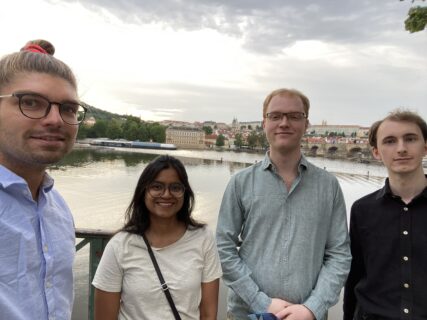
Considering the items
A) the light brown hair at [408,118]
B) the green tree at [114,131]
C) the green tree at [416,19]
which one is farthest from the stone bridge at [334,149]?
the light brown hair at [408,118]

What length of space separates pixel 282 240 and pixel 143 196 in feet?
2.50

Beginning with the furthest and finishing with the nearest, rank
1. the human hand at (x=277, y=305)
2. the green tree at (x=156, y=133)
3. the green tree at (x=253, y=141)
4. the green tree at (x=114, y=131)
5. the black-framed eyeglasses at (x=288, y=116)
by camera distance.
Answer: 1. the green tree at (x=253, y=141)
2. the green tree at (x=156, y=133)
3. the green tree at (x=114, y=131)
4. the black-framed eyeglasses at (x=288, y=116)
5. the human hand at (x=277, y=305)

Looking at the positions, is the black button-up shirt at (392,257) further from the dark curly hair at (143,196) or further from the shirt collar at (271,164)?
the dark curly hair at (143,196)

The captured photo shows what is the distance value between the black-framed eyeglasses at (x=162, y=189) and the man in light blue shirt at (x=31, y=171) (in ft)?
1.88

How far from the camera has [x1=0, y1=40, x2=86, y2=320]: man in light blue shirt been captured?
3.54 feet

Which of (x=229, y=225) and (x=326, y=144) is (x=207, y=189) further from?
(x=326, y=144)

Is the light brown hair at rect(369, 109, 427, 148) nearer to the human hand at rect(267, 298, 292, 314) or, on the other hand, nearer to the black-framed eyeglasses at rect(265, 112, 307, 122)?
the black-framed eyeglasses at rect(265, 112, 307, 122)

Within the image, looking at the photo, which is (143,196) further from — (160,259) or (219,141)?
(219,141)

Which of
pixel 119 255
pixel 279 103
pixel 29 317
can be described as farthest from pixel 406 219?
pixel 29 317

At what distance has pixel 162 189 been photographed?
1781 mm

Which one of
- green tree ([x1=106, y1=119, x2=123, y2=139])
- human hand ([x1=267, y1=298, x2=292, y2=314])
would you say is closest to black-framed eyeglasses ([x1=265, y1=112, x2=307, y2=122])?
human hand ([x1=267, y1=298, x2=292, y2=314])

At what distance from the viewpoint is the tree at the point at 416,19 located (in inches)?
137

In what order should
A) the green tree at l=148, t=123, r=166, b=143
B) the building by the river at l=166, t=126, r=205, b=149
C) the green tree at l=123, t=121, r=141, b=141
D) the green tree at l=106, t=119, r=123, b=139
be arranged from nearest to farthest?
the green tree at l=106, t=119, r=123, b=139 → the green tree at l=123, t=121, r=141, b=141 → the green tree at l=148, t=123, r=166, b=143 → the building by the river at l=166, t=126, r=205, b=149

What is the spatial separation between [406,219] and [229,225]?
3.09 feet
